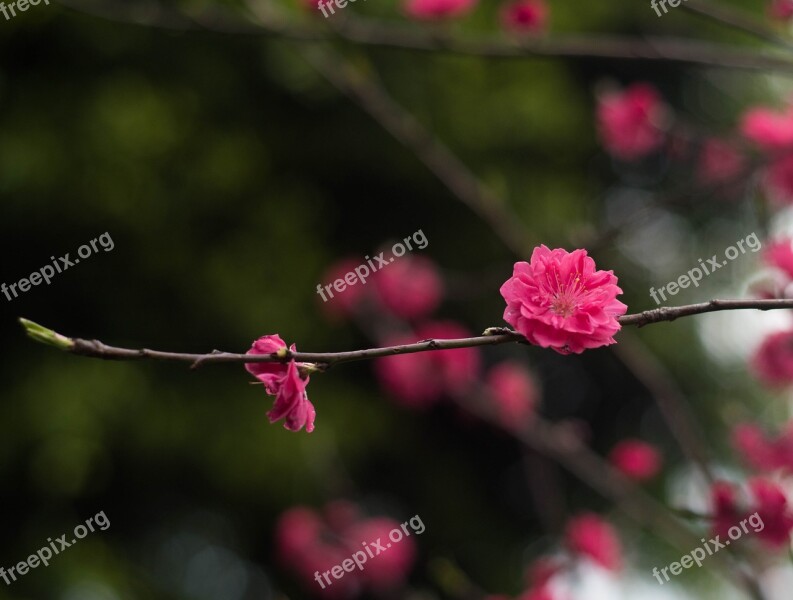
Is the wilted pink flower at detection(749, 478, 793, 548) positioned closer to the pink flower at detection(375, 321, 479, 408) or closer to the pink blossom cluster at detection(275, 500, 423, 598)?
the pink flower at detection(375, 321, 479, 408)

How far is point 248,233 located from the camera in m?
3.61

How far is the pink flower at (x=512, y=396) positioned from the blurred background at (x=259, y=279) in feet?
0.74

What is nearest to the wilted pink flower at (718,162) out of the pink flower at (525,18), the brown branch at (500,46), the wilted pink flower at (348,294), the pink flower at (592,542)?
the brown branch at (500,46)

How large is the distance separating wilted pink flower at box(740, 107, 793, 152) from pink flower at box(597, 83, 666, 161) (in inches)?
10.0

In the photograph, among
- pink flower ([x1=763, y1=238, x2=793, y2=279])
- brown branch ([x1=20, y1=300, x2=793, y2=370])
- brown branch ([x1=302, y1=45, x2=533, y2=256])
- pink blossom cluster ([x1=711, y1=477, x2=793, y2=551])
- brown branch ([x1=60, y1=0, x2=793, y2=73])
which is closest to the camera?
brown branch ([x1=20, y1=300, x2=793, y2=370])

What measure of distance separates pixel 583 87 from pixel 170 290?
278 centimetres

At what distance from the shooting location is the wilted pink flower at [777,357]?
1.92 meters

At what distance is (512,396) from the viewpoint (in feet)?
8.15

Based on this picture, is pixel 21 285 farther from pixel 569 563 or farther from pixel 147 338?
pixel 569 563

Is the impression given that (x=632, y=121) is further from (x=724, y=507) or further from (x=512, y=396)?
(x=724, y=507)

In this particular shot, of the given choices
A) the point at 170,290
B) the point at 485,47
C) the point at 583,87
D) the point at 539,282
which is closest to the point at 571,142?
the point at 583,87

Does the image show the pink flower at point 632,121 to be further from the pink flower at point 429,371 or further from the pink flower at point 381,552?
the pink flower at point 381,552

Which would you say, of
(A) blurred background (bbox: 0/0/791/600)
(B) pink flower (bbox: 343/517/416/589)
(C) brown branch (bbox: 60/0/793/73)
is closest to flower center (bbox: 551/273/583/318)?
(C) brown branch (bbox: 60/0/793/73)

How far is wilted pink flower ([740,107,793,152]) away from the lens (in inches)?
79.6
